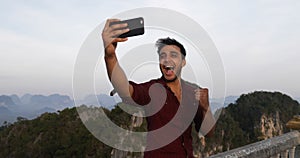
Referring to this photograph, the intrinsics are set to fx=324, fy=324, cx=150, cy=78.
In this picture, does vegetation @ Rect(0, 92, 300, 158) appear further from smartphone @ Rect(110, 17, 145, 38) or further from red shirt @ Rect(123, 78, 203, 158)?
smartphone @ Rect(110, 17, 145, 38)

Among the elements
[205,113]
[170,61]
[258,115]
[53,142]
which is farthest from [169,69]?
[258,115]

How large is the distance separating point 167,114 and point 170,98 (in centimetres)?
8

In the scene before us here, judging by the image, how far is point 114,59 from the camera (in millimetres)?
1214

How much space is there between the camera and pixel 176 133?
1.42 metres

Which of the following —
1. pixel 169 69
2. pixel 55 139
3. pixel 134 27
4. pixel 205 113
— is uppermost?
pixel 134 27

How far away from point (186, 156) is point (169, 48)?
0.50 metres

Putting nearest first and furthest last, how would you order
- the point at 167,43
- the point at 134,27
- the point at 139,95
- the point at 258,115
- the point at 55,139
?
the point at 134,27
the point at 139,95
the point at 167,43
the point at 55,139
the point at 258,115

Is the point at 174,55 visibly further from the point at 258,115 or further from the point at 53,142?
the point at 258,115

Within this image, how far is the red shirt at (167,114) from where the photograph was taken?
1399 mm

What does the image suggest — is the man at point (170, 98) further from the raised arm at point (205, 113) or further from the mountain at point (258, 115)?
the mountain at point (258, 115)

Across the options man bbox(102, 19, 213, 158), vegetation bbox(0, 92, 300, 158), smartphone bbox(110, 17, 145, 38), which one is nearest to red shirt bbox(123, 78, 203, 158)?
man bbox(102, 19, 213, 158)

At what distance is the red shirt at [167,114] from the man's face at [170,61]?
0.20ft

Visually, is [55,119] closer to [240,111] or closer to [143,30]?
[240,111]

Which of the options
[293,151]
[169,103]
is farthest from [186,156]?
[293,151]
